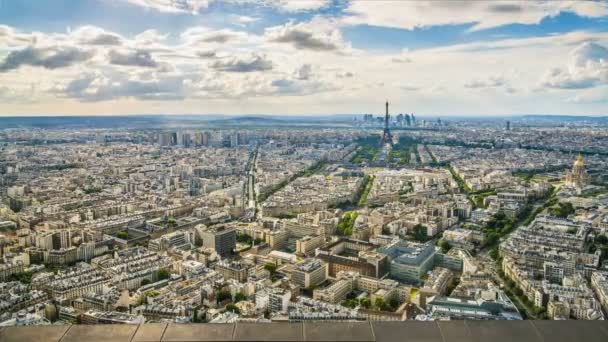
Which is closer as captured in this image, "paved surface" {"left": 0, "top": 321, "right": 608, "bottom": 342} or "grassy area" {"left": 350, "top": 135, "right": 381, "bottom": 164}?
"paved surface" {"left": 0, "top": 321, "right": 608, "bottom": 342}

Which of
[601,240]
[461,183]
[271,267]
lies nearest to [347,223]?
[271,267]

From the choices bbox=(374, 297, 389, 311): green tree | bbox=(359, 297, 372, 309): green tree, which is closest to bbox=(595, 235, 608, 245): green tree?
bbox=(374, 297, 389, 311): green tree

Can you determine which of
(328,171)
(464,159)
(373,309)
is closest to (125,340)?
(373,309)

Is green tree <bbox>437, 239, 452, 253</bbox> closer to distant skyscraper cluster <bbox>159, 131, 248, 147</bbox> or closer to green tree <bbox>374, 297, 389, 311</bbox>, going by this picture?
green tree <bbox>374, 297, 389, 311</bbox>

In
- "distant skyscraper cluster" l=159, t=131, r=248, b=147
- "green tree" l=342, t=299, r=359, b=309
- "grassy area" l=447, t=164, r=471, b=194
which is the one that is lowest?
"green tree" l=342, t=299, r=359, b=309

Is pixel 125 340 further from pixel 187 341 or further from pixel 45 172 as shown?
pixel 45 172
